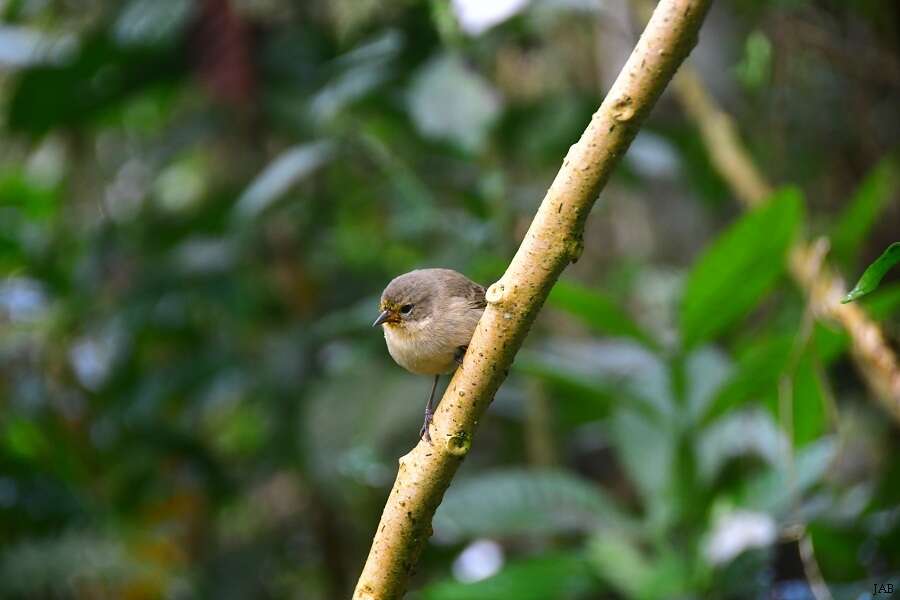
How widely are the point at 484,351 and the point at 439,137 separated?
1791 millimetres

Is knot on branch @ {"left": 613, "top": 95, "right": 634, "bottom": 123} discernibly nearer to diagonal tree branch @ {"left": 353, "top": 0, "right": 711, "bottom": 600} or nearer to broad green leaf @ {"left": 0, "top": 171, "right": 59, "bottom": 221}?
diagonal tree branch @ {"left": 353, "top": 0, "right": 711, "bottom": 600}

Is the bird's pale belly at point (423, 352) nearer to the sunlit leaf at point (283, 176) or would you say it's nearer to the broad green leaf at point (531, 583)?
the broad green leaf at point (531, 583)

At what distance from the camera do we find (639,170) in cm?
412

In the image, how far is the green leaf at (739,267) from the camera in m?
2.54

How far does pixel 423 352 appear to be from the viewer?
7.89 ft

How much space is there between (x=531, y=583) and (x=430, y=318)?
2.89 ft

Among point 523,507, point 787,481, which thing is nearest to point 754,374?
point 787,481

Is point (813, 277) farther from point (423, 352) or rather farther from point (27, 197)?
point (27, 197)

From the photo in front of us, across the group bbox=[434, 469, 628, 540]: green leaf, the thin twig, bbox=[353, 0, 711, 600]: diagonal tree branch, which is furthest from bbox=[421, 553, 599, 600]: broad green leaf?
bbox=[353, 0, 711, 600]: diagonal tree branch

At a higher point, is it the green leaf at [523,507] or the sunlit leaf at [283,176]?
the sunlit leaf at [283,176]

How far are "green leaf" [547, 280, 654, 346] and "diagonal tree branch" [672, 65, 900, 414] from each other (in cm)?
50

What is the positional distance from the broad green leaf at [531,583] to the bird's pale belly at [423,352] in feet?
2.42

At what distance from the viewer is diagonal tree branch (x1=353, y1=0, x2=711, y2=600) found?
138 centimetres

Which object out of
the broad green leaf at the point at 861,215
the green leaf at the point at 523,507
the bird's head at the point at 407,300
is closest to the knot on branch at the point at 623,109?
the bird's head at the point at 407,300
